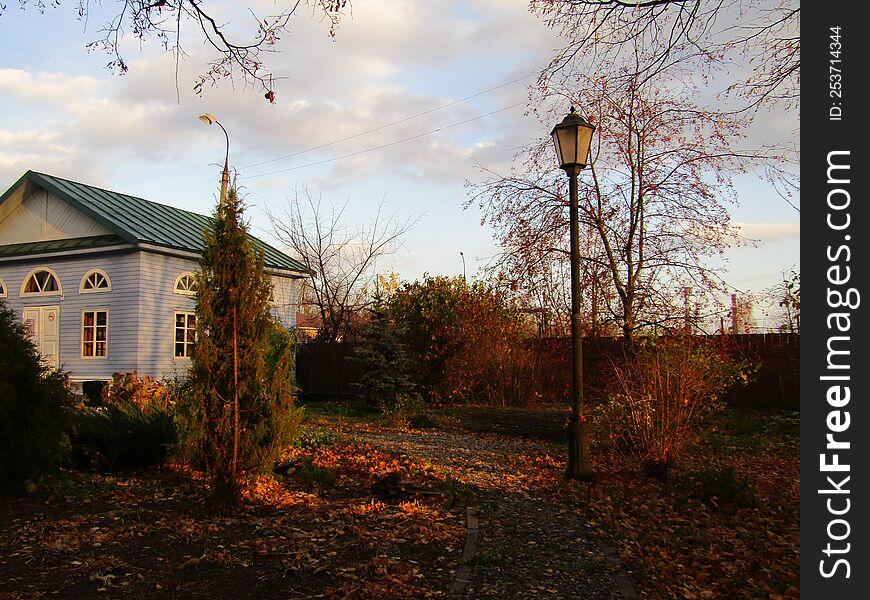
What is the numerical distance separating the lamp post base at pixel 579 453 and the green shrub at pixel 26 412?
5.14 metres

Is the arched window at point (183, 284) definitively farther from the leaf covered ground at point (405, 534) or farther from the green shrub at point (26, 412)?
the green shrub at point (26, 412)

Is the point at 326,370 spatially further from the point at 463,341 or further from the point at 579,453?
the point at 579,453

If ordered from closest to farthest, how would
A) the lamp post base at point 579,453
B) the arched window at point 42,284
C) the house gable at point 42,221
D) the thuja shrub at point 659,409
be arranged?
the thuja shrub at point 659,409
the lamp post base at point 579,453
the house gable at point 42,221
the arched window at point 42,284

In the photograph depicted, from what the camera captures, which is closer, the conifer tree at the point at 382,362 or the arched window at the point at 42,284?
the conifer tree at the point at 382,362

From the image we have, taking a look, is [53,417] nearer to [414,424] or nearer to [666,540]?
[666,540]

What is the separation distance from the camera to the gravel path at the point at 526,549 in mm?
3914

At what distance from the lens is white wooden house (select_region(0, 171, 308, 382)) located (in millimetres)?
16406

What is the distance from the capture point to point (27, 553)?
13.8 feet

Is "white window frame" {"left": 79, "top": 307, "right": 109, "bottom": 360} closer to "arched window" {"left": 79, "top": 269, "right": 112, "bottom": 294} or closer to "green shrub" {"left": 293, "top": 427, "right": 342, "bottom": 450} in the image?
"arched window" {"left": 79, "top": 269, "right": 112, "bottom": 294}

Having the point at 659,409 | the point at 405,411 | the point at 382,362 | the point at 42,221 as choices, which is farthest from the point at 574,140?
the point at 42,221

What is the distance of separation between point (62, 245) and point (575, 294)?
1563 cm

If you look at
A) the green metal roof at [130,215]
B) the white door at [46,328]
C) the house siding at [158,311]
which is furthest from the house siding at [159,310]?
the white door at [46,328]

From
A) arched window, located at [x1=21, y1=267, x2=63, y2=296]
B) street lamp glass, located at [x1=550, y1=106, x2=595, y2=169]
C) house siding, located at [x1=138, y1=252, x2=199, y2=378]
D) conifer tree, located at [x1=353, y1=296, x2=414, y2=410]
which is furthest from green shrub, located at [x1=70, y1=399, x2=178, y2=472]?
arched window, located at [x1=21, y1=267, x2=63, y2=296]

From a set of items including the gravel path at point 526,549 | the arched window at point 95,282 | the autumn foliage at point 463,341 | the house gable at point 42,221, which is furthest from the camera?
the house gable at point 42,221
